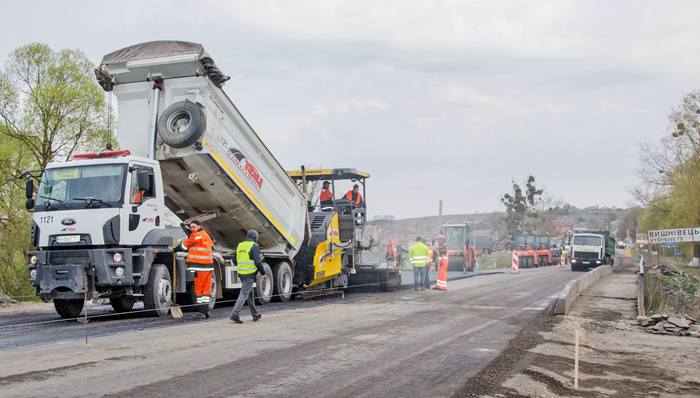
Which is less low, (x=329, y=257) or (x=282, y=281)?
(x=329, y=257)

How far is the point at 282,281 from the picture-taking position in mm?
15461

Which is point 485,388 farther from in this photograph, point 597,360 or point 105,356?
point 105,356

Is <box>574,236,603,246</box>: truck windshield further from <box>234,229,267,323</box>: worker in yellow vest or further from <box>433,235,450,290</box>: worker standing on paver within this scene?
<box>234,229,267,323</box>: worker in yellow vest

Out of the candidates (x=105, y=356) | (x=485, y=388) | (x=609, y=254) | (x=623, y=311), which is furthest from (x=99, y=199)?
(x=609, y=254)

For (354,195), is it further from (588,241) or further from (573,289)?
(588,241)

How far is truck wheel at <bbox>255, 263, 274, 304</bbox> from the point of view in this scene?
1451 centimetres

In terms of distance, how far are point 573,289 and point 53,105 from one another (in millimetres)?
18074

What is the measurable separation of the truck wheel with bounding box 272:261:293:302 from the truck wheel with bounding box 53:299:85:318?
183 inches

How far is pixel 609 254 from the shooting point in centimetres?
4169

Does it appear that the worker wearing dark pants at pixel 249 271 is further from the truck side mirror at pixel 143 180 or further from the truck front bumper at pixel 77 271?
the truck side mirror at pixel 143 180

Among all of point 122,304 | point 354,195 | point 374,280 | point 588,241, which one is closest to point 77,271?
point 122,304

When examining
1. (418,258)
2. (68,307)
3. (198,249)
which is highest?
(198,249)

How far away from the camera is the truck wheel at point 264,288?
14508 mm

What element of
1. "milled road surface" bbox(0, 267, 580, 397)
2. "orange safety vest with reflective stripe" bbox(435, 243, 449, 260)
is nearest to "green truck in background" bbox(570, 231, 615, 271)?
"orange safety vest with reflective stripe" bbox(435, 243, 449, 260)
